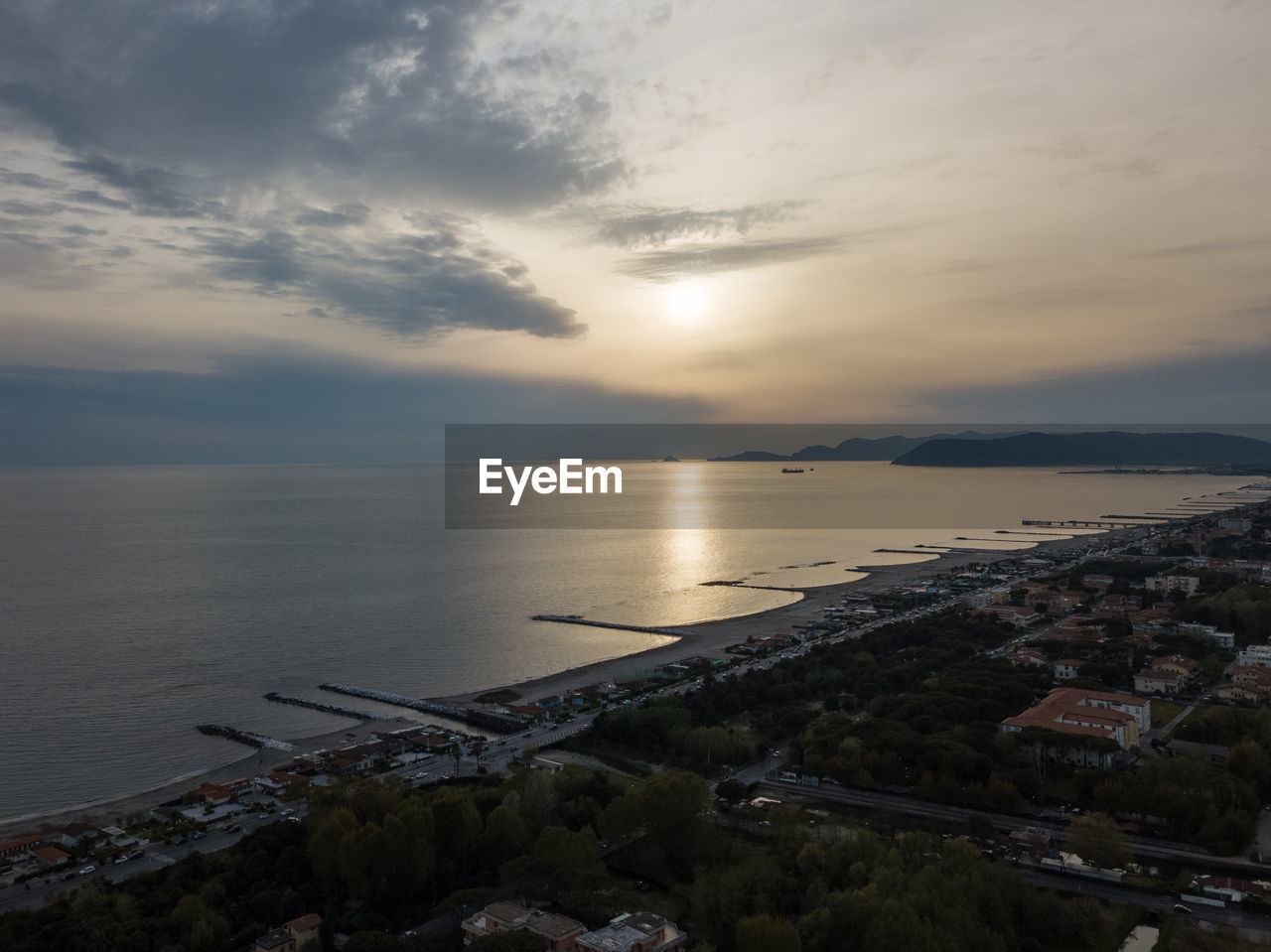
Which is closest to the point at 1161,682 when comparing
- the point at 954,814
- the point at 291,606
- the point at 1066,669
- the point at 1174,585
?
the point at 1066,669

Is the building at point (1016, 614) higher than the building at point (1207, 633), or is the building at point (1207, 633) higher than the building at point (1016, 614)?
the building at point (1207, 633)

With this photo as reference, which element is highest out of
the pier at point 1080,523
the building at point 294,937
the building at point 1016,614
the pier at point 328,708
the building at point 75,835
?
the pier at point 1080,523

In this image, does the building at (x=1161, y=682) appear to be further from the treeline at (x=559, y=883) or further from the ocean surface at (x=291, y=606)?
the ocean surface at (x=291, y=606)

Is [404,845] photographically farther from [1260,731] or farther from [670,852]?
[1260,731]

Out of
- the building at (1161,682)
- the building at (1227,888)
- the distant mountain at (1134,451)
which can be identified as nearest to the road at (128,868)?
the building at (1227,888)

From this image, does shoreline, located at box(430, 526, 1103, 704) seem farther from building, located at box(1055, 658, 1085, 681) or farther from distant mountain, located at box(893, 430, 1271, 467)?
distant mountain, located at box(893, 430, 1271, 467)

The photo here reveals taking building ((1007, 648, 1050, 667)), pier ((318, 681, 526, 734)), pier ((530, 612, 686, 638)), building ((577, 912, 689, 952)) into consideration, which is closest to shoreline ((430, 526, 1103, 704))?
pier ((530, 612, 686, 638))

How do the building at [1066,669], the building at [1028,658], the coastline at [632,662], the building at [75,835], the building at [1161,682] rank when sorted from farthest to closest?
the building at [1028,658], the building at [1066,669], the building at [1161,682], the coastline at [632,662], the building at [75,835]
